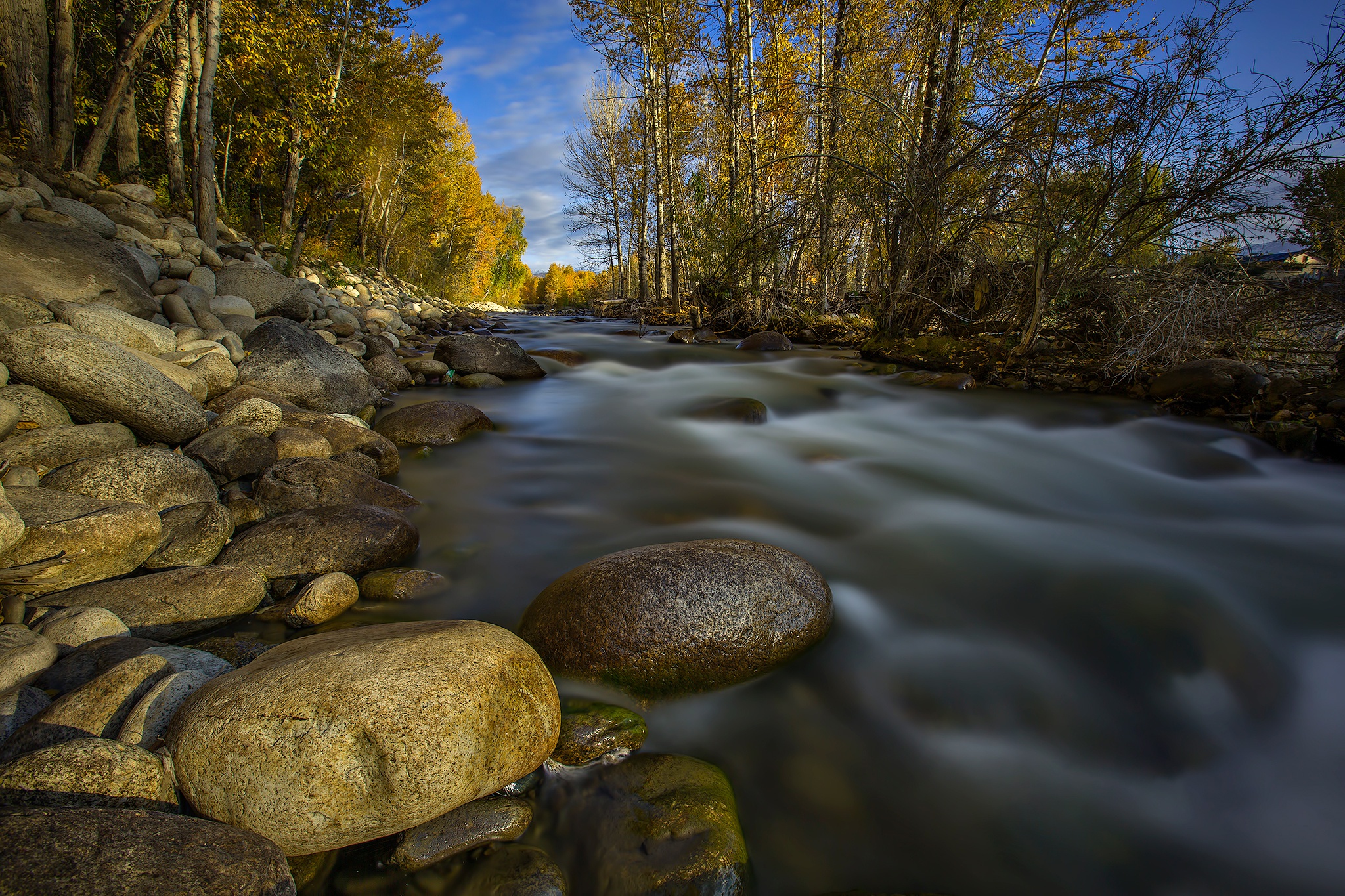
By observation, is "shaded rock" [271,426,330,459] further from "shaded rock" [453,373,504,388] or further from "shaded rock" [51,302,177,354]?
"shaded rock" [453,373,504,388]

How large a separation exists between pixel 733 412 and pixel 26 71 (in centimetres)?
1189

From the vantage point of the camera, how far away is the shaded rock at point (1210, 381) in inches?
217

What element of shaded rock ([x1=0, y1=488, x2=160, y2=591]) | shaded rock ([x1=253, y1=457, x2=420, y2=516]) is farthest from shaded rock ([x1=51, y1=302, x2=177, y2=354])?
shaded rock ([x1=0, y1=488, x2=160, y2=591])

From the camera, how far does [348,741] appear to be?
60.7 inches

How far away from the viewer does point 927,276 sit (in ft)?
26.0

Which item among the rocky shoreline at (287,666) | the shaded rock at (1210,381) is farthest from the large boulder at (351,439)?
the shaded rock at (1210,381)

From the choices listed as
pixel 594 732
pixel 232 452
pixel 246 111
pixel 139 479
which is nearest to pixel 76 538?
pixel 139 479

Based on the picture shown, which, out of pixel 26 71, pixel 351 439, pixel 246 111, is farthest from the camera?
pixel 246 111

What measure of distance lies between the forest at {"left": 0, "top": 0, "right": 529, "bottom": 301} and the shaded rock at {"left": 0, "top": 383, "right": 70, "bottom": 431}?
8.04 meters

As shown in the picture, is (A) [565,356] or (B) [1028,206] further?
(A) [565,356]

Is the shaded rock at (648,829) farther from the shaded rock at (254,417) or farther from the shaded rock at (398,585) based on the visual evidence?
the shaded rock at (254,417)

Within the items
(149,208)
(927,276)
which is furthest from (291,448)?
(149,208)

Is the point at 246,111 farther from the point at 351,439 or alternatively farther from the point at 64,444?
the point at 64,444

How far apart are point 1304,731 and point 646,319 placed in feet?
58.6
